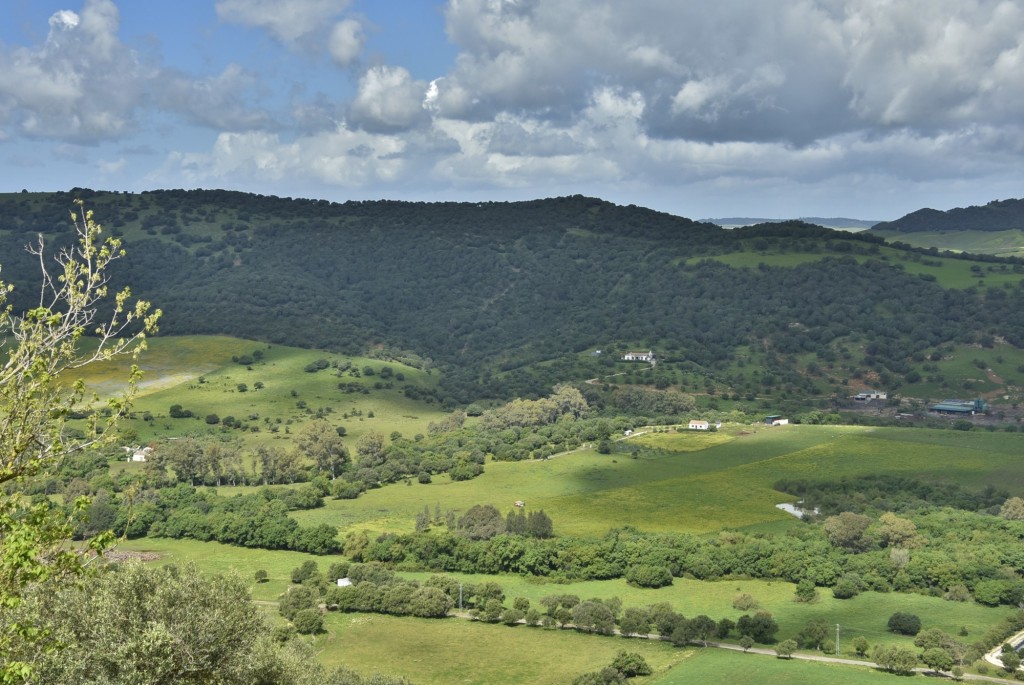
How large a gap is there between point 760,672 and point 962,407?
124m

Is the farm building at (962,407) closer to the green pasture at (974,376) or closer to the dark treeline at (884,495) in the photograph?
the green pasture at (974,376)

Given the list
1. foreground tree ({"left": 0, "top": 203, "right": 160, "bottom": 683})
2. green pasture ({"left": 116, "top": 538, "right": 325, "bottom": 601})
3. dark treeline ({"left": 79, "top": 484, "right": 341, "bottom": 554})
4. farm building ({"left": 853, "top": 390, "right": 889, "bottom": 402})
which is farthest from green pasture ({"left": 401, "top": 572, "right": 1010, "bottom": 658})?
farm building ({"left": 853, "top": 390, "right": 889, "bottom": 402})

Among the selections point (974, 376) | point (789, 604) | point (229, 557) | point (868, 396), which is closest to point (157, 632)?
point (789, 604)

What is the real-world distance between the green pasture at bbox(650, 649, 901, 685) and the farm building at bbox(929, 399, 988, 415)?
389ft

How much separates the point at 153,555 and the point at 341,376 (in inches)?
3801

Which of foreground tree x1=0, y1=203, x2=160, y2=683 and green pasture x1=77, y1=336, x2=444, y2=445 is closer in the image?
foreground tree x1=0, y1=203, x2=160, y2=683

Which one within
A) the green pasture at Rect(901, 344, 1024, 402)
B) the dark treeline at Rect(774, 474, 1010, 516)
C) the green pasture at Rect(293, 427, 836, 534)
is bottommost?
the green pasture at Rect(293, 427, 836, 534)

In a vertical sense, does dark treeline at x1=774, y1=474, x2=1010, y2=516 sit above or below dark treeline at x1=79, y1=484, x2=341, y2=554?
above

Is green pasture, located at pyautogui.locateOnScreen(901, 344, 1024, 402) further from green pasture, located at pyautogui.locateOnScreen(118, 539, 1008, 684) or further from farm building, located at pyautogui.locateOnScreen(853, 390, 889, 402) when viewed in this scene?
green pasture, located at pyautogui.locateOnScreen(118, 539, 1008, 684)

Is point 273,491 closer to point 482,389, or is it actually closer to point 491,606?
point 491,606

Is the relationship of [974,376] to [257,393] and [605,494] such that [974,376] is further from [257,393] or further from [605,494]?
[257,393]

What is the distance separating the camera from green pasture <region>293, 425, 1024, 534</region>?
102250mm

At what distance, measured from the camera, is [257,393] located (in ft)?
552

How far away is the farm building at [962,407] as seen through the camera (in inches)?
6604
